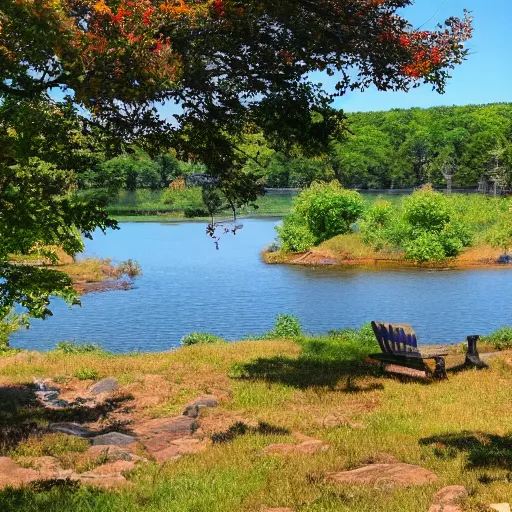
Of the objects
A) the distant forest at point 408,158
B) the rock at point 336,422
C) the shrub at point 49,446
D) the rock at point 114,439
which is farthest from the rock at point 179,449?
the distant forest at point 408,158

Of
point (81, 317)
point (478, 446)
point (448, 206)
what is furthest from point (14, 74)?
point (448, 206)

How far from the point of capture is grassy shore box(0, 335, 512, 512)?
739 centimetres

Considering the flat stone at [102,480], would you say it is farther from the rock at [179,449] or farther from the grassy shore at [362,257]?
the grassy shore at [362,257]

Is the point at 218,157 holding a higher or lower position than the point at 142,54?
lower

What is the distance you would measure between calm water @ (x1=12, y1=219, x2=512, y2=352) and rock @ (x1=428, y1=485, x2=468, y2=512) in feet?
83.9

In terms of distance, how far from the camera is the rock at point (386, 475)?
7.84 metres

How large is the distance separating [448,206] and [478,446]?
2354 inches

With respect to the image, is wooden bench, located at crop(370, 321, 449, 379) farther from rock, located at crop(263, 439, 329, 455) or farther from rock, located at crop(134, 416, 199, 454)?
rock, located at crop(263, 439, 329, 455)

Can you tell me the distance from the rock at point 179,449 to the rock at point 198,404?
1.88 meters

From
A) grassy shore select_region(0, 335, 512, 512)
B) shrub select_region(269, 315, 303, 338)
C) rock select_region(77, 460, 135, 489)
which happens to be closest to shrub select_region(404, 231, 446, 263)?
shrub select_region(269, 315, 303, 338)

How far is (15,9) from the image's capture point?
29.6 ft

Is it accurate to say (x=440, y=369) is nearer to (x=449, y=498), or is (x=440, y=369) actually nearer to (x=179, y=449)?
(x=179, y=449)

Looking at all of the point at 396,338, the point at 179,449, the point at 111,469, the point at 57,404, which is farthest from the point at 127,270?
the point at 111,469

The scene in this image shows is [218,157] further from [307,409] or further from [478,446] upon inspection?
[478,446]
